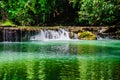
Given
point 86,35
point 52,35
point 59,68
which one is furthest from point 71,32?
point 59,68

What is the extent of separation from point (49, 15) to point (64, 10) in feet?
8.32

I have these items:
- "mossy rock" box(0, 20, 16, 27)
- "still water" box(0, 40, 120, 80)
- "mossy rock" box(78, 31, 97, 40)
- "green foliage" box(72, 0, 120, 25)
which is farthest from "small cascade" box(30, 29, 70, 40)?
"still water" box(0, 40, 120, 80)

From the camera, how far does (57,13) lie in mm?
41688

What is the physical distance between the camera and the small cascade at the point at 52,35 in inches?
1321

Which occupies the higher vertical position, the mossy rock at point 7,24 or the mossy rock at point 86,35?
the mossy rock at point 7,24

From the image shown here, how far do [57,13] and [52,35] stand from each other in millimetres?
8164

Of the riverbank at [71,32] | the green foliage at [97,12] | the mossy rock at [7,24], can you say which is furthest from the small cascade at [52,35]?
the green foliage at [97,12]

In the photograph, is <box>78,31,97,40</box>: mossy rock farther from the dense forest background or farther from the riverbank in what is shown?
the dense forest background

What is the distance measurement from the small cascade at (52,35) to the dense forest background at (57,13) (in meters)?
3.54

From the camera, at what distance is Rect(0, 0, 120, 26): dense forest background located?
Answer: 35.4 m

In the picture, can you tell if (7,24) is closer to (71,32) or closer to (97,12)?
(71,32)

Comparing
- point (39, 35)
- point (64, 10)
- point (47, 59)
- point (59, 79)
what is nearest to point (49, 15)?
point (64, 10)

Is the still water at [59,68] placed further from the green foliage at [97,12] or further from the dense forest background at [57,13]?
the dense forest background at [57,13]

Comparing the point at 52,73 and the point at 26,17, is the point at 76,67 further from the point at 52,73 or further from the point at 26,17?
the point at 26,17
